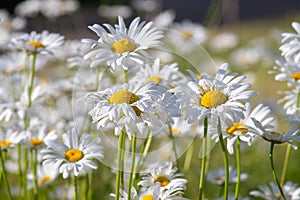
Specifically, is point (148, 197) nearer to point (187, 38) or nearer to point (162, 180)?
point (162, 180)

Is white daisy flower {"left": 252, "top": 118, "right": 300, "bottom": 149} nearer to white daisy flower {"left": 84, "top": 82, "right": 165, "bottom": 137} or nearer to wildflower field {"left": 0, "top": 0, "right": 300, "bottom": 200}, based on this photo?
wildflower field {"left": 0, "top": 0, "right": 300, "bottom": 200}

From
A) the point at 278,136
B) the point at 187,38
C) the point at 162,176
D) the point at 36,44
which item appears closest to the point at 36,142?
the point at 36,44

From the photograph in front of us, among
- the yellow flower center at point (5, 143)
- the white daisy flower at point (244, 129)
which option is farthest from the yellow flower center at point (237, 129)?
the yellow flower center at point (5, 143)

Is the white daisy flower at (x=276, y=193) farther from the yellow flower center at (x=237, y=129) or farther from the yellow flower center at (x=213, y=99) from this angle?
the yellow flower center at (x=213, y=99)

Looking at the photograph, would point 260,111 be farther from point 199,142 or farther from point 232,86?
point 199,142

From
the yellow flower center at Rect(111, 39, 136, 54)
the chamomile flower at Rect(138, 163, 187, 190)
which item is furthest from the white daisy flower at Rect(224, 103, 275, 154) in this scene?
the yellow flower center at Rect(111, 39, 136, 54)

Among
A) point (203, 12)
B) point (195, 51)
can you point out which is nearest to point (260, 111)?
point (195, 51)
